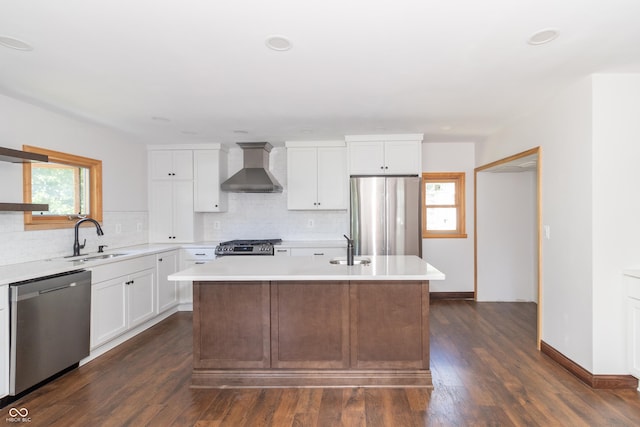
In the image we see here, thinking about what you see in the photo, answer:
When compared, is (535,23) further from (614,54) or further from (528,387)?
(528,387)

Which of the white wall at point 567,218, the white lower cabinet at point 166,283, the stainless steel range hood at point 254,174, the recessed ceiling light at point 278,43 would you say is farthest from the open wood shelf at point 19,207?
the white wall at point 567,218

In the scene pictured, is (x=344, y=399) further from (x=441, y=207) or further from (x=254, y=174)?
(x=441, y=207)

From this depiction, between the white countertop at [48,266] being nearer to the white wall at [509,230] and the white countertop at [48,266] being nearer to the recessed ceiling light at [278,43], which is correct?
the recessed ceiling light at [278,43]

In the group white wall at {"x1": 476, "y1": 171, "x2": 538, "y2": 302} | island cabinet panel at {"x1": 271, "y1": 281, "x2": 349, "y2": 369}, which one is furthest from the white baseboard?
white wall at {"x1": 476, "y1": 171, "x2": 538, "y2": 302}

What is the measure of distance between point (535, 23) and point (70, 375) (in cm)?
414

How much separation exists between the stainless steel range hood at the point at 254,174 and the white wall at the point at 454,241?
7.57 ft

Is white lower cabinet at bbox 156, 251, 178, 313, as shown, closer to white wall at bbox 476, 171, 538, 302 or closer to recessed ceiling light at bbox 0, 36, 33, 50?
recessed ceiling light at bbox 0, 36, 33, 50

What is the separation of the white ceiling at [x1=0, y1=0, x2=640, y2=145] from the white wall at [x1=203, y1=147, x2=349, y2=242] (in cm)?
170

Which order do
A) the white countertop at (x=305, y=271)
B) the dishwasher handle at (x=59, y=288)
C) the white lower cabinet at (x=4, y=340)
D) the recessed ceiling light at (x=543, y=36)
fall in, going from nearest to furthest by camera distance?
the recessed ceiling light at (x=543, y=36)
the white lower cabinet at (x=4, y=340)
the white countertop at (x=305, y=271)
the dishwasher handle at (x=59, y=288)

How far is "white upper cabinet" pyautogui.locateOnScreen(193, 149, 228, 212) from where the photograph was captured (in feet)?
16.6

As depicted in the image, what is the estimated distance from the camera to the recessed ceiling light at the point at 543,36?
198 centimetres

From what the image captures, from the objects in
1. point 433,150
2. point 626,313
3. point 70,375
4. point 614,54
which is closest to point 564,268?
point 626,313

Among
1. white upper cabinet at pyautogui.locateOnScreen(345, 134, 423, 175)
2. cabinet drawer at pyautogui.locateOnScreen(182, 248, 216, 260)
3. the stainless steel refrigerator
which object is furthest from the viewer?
cabinet drawer at pyautogui.locateOnScreen(182, 248, 216, 260)

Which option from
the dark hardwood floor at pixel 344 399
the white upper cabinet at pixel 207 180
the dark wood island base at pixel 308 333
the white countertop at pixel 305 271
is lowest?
the dark hardwood floor at pixel 344 399
